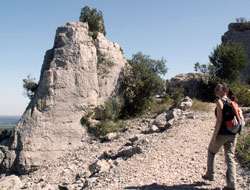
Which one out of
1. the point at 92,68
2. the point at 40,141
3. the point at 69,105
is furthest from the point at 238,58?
the point at 40,141

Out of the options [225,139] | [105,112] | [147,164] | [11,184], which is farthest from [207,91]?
[11,184]

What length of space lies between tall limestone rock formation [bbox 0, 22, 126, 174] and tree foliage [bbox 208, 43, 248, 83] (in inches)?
334

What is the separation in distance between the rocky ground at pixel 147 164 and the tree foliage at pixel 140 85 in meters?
1.95

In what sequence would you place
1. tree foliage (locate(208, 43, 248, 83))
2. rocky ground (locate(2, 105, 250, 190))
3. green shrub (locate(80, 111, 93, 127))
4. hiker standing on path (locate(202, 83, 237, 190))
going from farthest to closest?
tree foliage (locate(208, 43, 248, 83)) → green shrub (locate(80, 111, 93, 127)) → rocky ground (locate(2, 105, 250, 190)) → hiker standing on path (locate(202, 83, 237, 190))

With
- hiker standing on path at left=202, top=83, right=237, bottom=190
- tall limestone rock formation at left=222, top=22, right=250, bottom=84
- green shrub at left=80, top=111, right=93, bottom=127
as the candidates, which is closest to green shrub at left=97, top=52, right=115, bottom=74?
green shrub at left=80, top=111, right=93, bottom=127

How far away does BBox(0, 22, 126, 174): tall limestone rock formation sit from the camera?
992 centimetres

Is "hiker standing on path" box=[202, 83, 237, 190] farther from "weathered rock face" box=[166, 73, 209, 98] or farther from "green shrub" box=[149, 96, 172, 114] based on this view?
"weathered rock face" box=[166, 73, 209, 98]

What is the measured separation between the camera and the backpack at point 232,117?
4.38 metres

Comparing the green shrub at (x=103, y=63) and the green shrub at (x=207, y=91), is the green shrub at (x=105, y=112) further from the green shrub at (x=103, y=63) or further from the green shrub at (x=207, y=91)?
the green shrub at (x=207, y=91)

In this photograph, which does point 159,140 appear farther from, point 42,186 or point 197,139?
point 42,186

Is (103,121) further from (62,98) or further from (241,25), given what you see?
(241,25)

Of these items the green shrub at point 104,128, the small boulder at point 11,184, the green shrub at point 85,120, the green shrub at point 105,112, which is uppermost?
the green shrub at point 105,112

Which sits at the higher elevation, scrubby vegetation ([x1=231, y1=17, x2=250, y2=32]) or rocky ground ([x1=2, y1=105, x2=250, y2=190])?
scrubby vegetation ([x1=231, y1=17, x2=250, y2=32])

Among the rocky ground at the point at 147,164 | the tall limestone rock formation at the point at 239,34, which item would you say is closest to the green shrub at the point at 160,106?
the rocky ground at the point at 147,164
